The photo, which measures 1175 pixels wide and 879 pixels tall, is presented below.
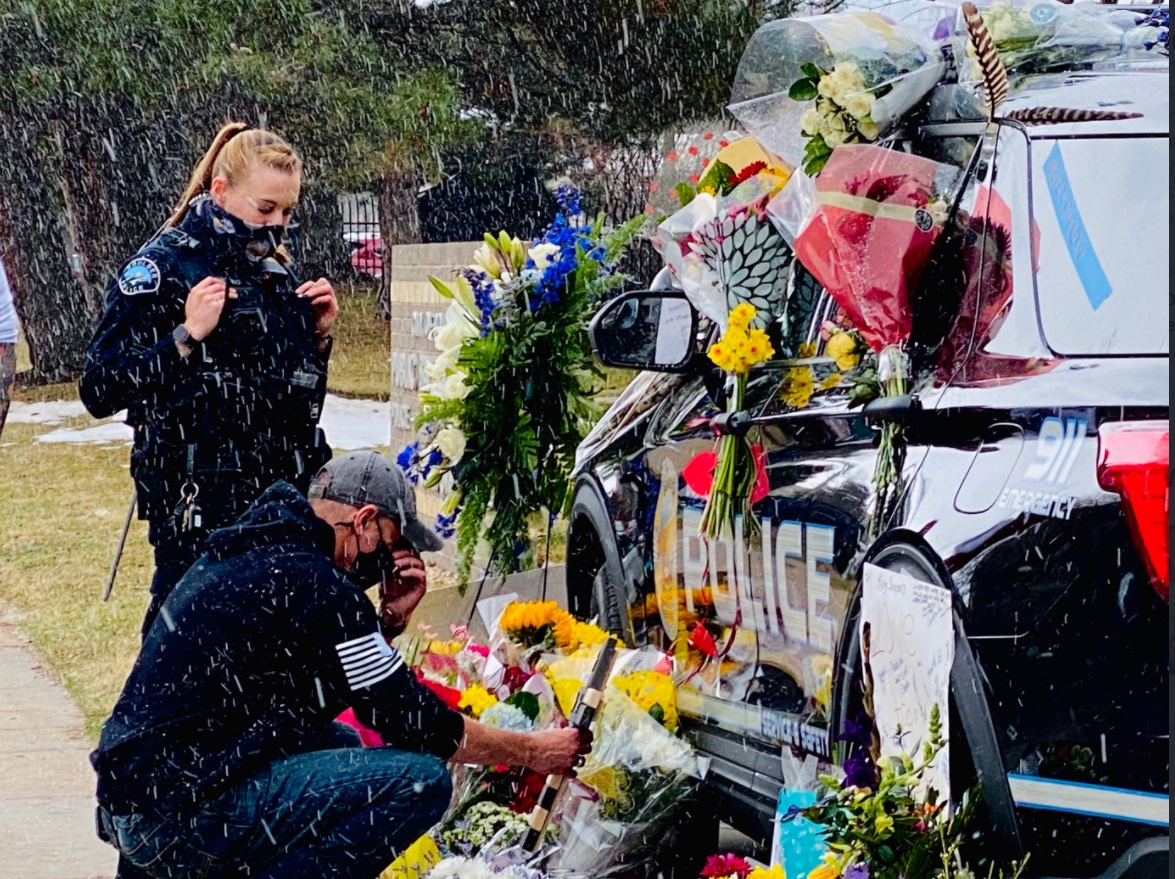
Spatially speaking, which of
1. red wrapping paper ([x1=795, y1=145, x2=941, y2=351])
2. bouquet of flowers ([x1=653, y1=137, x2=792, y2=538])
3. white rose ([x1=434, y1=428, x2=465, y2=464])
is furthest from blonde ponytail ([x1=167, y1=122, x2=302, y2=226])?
red wrapping paper ([x1=795, y1=145, x2=941, y2=351])

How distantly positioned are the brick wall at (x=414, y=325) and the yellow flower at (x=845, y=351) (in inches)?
173

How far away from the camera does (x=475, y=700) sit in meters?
4.45

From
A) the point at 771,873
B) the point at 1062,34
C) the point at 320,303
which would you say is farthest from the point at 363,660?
the point at 1062,34

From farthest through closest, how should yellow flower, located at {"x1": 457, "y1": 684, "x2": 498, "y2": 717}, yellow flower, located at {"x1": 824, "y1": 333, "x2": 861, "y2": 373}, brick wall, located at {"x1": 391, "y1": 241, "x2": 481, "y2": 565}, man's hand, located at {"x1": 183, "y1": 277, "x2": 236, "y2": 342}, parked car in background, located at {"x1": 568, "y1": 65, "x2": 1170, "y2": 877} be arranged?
brick wall, located at {"x1": 391, "y1": 241, "x2": 481, "y2": 565} → man's hand, located at {"x1": 183, "y1": 277, "x2": 236, "y2": 342} → yellow flower, located at {"x1": 457, "y1": 684, "x2": 498, "y2": 717} → yellow flower, located at {"x1": 824, "y1": 333, "x2": 861, "y2": 373} → parked car in background, located at {"x1": 568, "y1": 65, "x2": 1170, "y2": 877}

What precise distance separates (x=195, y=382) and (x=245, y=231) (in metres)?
0.47

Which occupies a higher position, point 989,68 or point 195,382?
point 989,68

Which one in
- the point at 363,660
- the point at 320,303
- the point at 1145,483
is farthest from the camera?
the point at 320,303

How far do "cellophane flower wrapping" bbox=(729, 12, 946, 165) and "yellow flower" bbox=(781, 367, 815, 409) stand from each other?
53 centimetres

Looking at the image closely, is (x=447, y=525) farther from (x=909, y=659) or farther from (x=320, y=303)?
(x=909, y=659)

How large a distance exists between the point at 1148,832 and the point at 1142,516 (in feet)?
1.63

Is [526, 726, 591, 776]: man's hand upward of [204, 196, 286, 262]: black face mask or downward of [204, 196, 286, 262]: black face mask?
downward

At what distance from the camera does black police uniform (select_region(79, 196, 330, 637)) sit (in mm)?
4793

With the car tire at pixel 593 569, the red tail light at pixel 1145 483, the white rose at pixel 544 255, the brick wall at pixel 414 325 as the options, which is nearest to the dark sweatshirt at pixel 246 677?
the car tire at pixel 593 569

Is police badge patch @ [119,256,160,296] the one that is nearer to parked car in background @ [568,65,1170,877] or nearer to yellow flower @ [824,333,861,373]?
parked car in background @ [568,65,1170,877]
